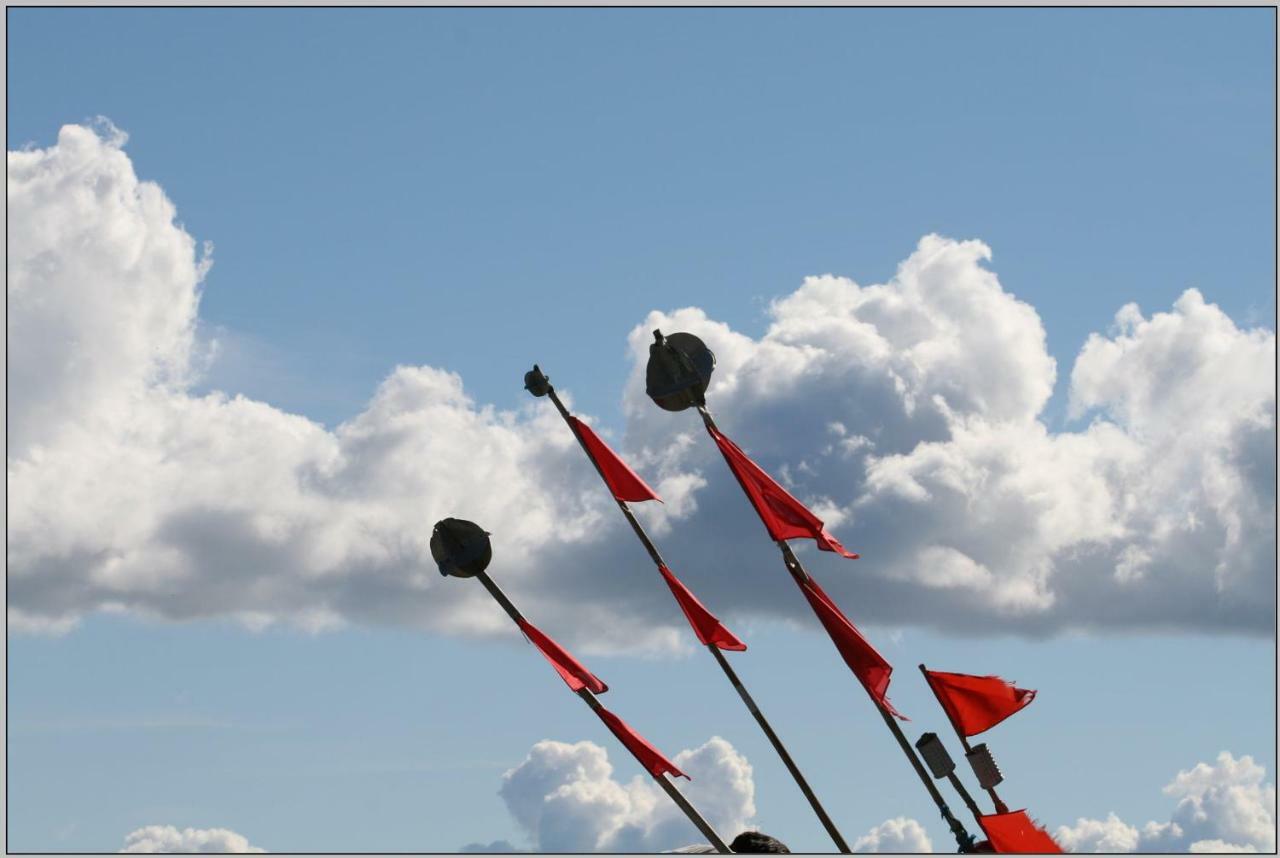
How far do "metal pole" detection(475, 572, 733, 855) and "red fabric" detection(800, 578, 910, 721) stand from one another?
440 centimetres

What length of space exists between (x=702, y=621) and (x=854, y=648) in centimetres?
358

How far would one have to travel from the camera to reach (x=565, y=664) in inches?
1689

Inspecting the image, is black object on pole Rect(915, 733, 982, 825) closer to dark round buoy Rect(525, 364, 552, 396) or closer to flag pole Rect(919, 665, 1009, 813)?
flag pole Rect(919, 665, 1009, 813)

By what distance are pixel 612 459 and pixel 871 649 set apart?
7.40 meters

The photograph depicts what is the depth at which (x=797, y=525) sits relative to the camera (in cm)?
4256

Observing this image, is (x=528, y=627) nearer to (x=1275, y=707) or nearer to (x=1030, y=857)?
(x=1030, y=857)

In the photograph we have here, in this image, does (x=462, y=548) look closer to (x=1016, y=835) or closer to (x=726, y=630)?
(x=726, y=630)

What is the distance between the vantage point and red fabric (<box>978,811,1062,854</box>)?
1475 inches

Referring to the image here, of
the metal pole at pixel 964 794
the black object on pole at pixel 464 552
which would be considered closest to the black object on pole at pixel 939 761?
the metal pole at pixel 964 794

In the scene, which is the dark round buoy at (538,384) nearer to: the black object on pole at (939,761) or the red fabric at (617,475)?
the red fabric at (617,475)

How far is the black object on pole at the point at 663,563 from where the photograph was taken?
41312 mm

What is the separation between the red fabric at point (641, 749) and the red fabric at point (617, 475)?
4.93 m

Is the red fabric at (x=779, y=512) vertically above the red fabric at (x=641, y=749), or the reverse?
the red fabric at (x=779, y=512)

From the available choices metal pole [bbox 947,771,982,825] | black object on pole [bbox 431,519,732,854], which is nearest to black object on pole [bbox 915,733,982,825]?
metal pole [bbox 947,771,982,825]
